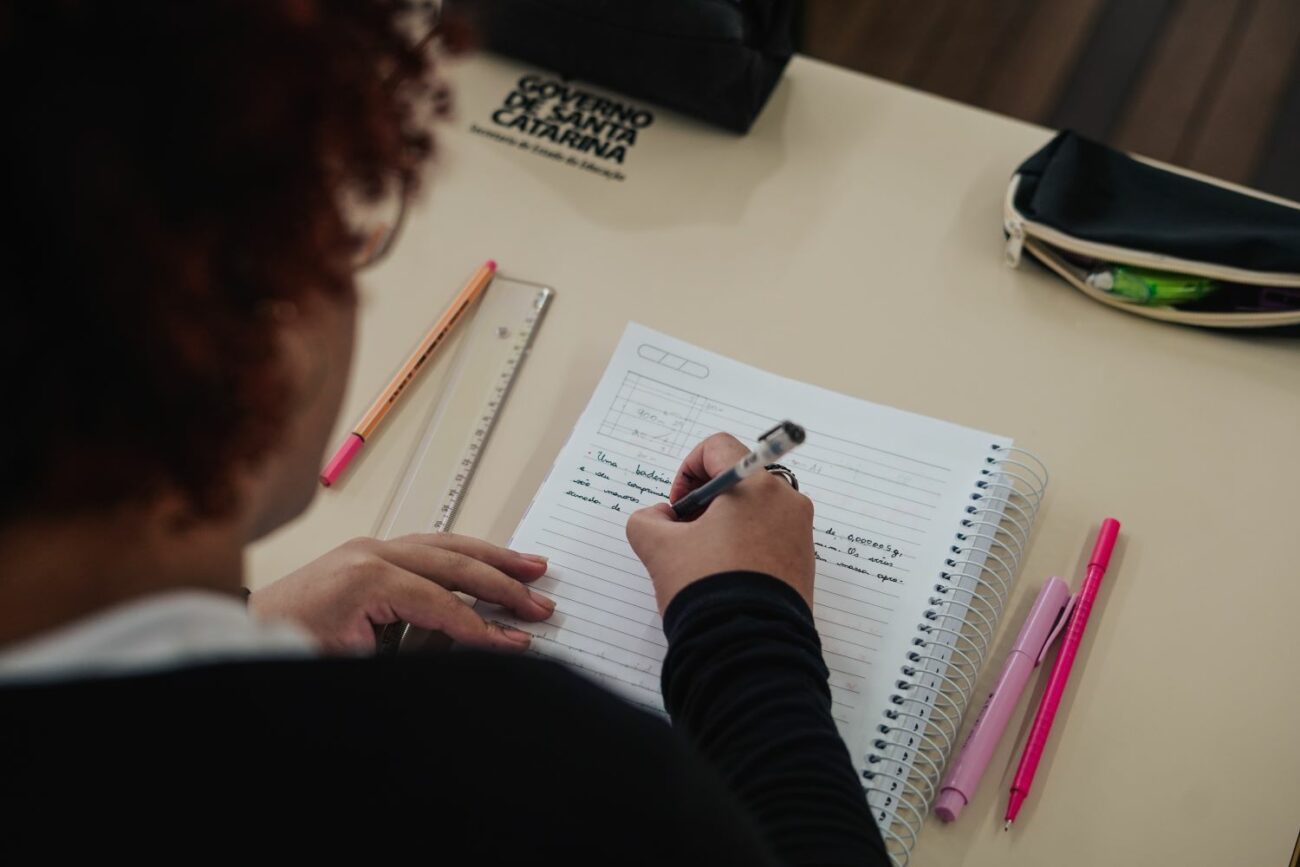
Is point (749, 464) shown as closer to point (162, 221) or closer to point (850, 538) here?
point (850, 538)

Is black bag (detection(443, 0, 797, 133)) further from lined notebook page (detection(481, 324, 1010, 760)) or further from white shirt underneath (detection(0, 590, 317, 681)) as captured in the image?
white shirt underneath (detection(0, 590, 317, 681))

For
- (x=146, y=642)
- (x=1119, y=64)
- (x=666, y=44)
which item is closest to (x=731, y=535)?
(x=146, y=642)

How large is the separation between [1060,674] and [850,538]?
6.8 inches

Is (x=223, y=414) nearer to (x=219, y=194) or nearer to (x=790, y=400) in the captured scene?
(x=219, y=194)

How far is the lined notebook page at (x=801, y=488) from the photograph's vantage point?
767 millimetres

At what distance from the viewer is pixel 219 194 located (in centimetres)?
37

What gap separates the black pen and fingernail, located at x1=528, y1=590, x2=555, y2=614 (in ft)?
0.37

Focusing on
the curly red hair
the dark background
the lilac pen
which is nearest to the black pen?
the lilac pen

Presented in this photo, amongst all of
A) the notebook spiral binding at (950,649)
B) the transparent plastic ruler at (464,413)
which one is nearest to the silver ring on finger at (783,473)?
the notebook spiral binding at (950,649)

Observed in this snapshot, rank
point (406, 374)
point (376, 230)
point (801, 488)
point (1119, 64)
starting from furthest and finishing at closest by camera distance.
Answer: point (1119, 64)
point (406, 374)
point (801, 488)
point (376, 230)

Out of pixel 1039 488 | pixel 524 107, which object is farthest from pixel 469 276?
pixel 1039 488

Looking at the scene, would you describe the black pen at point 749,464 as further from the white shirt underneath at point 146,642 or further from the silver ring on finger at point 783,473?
the white shirt underneath at point 146,642

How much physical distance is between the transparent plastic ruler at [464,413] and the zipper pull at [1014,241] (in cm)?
42

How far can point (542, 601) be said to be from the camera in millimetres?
785
